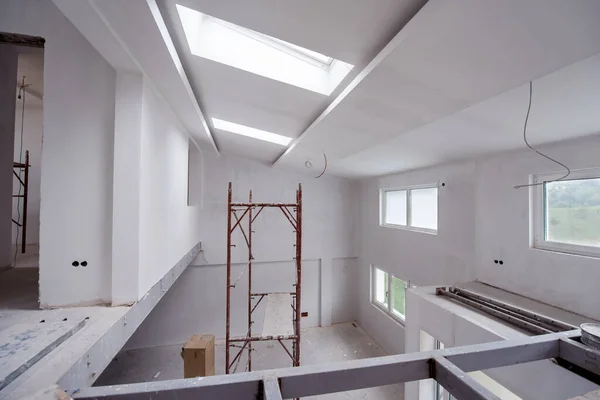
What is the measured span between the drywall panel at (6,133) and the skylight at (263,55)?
219 cm

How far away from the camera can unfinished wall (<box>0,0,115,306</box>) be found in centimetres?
170

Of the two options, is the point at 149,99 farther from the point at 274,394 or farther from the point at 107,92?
the point at 274,394

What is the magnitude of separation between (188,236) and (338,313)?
11.9 feet

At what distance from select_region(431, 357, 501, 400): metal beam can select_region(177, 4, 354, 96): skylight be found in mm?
1573

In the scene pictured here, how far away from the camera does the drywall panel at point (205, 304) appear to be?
16.2ft

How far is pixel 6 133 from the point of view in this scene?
248cm

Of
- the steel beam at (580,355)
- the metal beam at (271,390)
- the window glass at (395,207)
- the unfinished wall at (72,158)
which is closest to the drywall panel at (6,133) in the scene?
the unfinished wall at (72,158)

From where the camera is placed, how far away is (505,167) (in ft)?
→ 8.44

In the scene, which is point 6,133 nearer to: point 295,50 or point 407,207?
point 295,50

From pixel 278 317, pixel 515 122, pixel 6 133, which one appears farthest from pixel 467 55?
pixel 6 133

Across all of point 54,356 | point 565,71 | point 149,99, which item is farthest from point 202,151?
point 565,71

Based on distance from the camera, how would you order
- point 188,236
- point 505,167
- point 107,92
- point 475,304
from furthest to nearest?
point 188,236
point 505,167
point 475,304
point 107,92

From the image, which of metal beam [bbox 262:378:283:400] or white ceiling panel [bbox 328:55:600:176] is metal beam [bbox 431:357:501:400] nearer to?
metal beam [bbox 262:378:283:400]

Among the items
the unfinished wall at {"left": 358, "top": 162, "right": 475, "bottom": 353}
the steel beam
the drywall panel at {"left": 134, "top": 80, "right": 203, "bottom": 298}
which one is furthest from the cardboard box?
the steel beam
